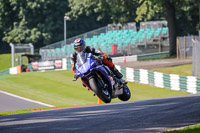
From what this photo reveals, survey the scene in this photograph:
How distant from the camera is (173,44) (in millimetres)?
39188

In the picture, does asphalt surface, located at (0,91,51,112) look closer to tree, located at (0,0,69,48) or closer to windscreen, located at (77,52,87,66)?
windscreen, located at (77,52,87,66)

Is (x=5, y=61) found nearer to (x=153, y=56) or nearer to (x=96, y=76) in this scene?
(x=153, y=56)

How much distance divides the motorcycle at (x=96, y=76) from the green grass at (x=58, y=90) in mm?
7092

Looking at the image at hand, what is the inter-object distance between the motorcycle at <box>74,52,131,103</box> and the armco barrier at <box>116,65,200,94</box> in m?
10.7

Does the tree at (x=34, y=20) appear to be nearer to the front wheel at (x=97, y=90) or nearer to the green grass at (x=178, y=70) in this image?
the green grass at (x=178, y=70)

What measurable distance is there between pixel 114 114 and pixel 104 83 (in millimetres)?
3381

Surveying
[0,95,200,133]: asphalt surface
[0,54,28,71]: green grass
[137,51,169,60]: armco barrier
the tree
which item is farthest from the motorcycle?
the tree

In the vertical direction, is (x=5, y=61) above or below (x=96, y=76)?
below

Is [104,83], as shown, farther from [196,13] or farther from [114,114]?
[196,13]

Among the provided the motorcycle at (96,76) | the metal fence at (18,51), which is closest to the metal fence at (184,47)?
the metal fence at (18,51)

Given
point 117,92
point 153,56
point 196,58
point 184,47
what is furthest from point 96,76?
point 153,56

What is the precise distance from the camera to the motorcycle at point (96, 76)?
1216 cm

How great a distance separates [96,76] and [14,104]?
30.2 feet

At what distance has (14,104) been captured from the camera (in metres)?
20.6
